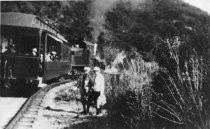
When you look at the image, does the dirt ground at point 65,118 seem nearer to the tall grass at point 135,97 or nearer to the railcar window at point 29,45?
the tall grass at point 135,97

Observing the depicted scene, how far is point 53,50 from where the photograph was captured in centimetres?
1555

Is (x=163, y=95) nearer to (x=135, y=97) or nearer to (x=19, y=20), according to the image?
(x=135, y=97)

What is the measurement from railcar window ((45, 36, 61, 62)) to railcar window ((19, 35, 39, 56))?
3.46 feet

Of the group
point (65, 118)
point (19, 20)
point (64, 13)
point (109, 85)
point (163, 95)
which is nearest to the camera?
point (163, 95)

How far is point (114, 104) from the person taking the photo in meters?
8.66

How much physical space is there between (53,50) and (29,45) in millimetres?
2960

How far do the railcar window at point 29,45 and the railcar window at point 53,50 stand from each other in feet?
3.46

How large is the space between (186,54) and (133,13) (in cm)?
6837

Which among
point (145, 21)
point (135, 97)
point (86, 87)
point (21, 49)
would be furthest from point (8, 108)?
point (145, 21)

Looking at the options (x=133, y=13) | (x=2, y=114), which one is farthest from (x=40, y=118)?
(x=133, y=13)

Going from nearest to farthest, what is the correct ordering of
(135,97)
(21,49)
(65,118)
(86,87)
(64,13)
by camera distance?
(135,97), (65,118), (86,87), (21,49), (64,13)

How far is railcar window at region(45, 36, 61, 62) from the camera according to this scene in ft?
46.1

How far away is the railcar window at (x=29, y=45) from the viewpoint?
40.7 ft

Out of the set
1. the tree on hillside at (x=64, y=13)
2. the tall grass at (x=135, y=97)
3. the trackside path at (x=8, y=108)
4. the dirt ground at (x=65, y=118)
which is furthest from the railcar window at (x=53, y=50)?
the tree on hillside at (x=64, y=13)
